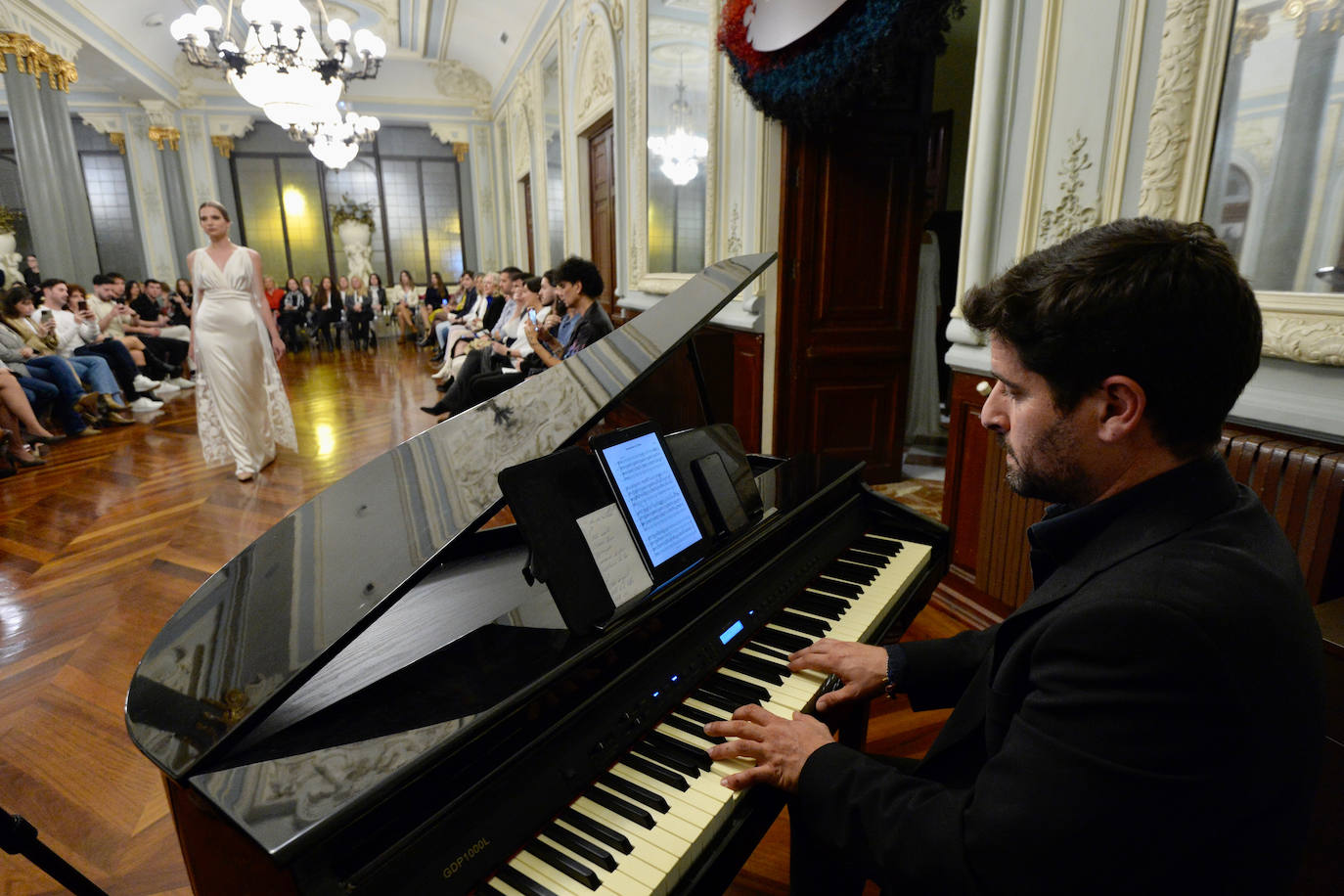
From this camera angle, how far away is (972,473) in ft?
8.07

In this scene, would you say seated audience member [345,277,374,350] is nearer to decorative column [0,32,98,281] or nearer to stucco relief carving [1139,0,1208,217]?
decorative column [0,32,98,281]

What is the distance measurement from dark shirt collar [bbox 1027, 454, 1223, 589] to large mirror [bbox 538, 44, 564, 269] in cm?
800

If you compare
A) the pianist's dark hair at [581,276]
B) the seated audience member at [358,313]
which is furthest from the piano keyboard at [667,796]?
the seated audience member at [358,313]

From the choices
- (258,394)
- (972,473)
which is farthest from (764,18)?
(258,394)

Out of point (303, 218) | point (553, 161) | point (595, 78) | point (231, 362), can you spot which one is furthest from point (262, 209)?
point (231, 362)

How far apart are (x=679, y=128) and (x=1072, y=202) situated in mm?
3165

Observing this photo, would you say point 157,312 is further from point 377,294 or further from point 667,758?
point 667,758

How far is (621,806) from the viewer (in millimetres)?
823

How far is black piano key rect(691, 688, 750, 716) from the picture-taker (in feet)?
3.29

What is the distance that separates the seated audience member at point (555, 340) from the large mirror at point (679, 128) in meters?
0.68

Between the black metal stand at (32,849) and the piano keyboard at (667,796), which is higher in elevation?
the piano keyboard at (667,796)

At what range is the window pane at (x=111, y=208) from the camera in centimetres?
1161

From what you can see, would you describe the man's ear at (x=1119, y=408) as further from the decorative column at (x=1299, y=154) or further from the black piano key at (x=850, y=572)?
the decorative column at (x=1299, y=154)

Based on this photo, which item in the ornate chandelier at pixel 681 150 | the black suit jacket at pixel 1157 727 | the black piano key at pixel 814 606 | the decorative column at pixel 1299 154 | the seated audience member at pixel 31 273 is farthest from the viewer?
the seated audience member at pixel 31 273
